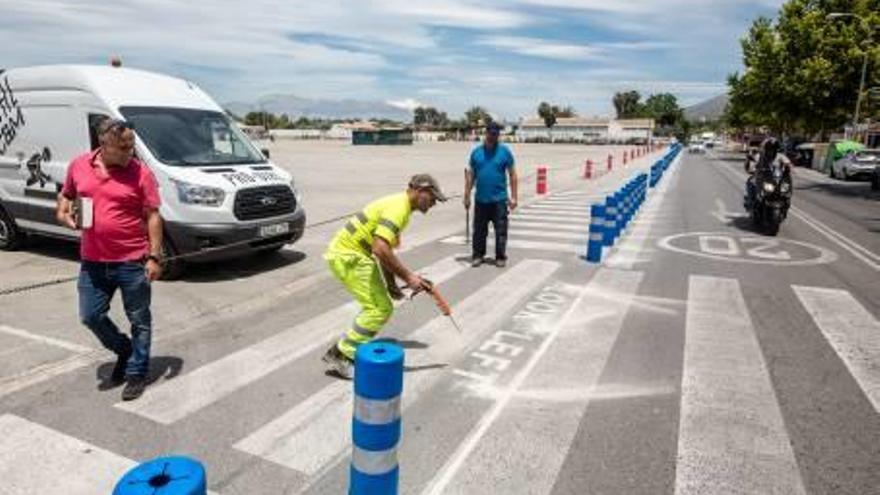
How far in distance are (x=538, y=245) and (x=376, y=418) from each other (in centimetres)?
876

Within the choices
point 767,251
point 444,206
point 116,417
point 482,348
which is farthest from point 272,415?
point 444,206

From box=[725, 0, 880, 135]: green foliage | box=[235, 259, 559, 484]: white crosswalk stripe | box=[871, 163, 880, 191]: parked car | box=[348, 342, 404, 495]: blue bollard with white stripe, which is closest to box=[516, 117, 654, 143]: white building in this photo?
box=[725, 0, 880, 135]: green foliage

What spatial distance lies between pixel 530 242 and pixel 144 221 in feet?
25.9

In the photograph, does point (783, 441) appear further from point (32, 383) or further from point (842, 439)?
point (32, 383)

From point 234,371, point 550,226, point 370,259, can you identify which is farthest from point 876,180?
point 234,371

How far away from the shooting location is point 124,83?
862 centimetres

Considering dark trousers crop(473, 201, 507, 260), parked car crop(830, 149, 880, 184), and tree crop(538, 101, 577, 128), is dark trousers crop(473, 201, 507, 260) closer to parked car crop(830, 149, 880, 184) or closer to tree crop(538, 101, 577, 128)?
parked car crop(830, 149, 880, 184)

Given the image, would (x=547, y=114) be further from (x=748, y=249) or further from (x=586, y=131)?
(x=748, y=249)

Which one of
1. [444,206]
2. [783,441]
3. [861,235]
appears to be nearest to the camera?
[783,441]

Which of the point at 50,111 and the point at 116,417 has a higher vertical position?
the point at 50,111

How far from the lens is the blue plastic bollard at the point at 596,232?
31.6 ft

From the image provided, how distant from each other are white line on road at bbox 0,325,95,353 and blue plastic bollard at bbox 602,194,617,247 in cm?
769

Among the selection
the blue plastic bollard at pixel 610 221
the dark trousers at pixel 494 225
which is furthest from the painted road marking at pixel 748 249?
the dark trousers at pixel 494 225

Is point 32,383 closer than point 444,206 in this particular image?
Yes
